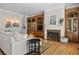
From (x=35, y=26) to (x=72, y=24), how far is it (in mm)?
770

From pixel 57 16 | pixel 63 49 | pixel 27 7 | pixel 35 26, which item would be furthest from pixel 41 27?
pixel 63 49

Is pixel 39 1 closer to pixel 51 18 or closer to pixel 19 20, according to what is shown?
pixel 51 18

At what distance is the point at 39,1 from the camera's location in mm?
2154

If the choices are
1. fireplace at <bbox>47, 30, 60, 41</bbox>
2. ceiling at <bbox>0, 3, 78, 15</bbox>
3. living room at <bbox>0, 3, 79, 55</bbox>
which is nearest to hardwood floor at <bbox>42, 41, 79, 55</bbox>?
living room at <bbox>0, 3, 79, 55</bbox>

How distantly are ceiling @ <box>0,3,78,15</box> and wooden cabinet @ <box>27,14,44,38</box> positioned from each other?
0.13 meters

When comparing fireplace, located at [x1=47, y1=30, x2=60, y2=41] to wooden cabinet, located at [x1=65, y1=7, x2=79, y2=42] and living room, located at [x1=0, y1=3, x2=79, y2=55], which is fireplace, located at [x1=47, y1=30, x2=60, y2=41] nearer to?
living room, located at [x1=0, y1=3, x2=79, y2=55]

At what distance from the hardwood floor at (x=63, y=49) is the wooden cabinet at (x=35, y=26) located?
1.09 feet

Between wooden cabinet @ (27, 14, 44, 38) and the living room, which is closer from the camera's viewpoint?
the living room

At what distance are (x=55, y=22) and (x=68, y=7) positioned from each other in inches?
15.4

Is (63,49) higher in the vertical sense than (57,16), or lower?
lower

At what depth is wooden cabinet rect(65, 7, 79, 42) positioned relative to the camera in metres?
2.14

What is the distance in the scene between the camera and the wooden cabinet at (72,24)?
7.01 feet

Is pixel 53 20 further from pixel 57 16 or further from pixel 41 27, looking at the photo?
pixel 41 27

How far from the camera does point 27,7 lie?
2184 mm
